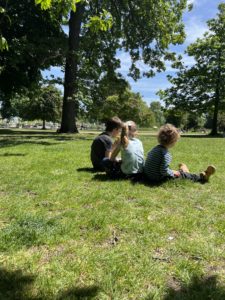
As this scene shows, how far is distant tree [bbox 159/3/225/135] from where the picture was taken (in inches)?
1433

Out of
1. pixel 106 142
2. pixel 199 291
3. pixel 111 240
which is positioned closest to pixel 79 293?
pixel 199 291

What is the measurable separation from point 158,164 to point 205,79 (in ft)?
104

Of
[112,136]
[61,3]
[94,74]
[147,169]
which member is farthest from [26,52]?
[61,3]

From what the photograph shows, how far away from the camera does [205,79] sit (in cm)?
3625

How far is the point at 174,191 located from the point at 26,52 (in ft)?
52.4

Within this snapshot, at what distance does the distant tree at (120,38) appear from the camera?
22.0 metres

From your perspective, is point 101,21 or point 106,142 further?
point 106,142

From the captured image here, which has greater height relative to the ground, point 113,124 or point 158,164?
point 113,124

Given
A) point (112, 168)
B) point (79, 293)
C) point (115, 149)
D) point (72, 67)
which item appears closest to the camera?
point (79, 293)

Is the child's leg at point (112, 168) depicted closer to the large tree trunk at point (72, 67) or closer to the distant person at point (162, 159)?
A: the distant person at point (162, 159)

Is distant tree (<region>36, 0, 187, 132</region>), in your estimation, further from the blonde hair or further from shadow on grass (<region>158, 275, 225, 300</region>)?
shadow on grass (<region>158, 275, 225, 300</region>)

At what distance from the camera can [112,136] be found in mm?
8125

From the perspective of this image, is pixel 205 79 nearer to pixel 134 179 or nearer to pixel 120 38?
pixel 120 38

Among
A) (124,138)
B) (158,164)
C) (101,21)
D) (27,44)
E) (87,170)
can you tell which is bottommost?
(87,170)
